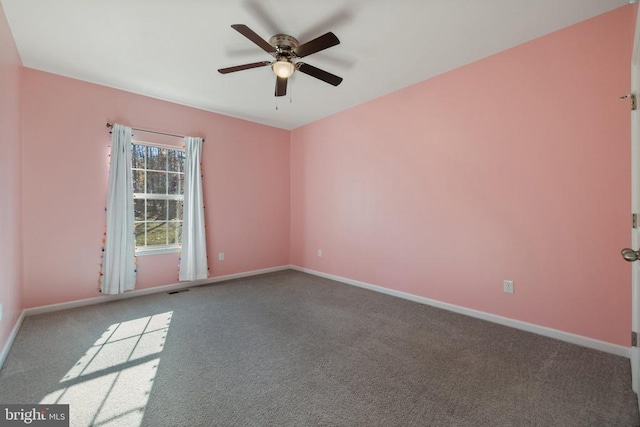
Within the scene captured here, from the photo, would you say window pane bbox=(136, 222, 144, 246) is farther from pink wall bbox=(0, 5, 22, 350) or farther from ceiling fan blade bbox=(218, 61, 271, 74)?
ceiling fan blade bbox=(218, 61, 271, 74)

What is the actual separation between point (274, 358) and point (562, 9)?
345 cm

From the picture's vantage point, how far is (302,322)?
277 centimetres

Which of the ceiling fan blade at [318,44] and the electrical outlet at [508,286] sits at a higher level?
the ceiling fan blade at [318,44]

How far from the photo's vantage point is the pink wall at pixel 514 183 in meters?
2.15

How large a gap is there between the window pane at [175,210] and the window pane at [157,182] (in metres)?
0.19

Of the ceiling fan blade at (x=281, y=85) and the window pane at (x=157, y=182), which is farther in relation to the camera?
the window pane at (x=157, y=182)

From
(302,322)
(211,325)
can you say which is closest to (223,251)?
(211,325)

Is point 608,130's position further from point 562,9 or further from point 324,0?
point 324,0

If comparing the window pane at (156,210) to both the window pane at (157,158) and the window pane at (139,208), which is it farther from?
the window pane at (157,158)

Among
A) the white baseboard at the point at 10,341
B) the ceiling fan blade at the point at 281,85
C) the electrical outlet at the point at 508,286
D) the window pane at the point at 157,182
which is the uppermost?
the ceiling fan blade at the point at 281,85

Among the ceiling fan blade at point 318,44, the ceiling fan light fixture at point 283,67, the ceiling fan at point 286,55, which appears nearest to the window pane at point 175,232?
the ceiling fan at point 286,55

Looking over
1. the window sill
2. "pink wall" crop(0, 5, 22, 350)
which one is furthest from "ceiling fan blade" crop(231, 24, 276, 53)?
the window sill
